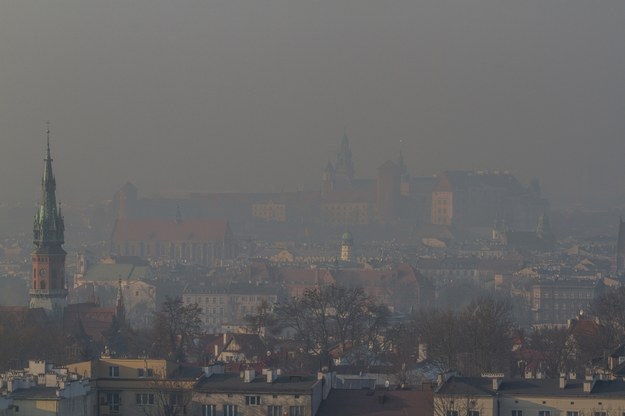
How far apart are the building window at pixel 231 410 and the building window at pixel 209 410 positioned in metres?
0.21

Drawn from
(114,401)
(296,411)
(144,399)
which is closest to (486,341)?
(144,399)

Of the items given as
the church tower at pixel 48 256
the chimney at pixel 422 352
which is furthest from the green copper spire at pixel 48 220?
the chimney at pixel 422 352

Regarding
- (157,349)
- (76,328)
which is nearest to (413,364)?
(157,349)

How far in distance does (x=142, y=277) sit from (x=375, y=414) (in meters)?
122

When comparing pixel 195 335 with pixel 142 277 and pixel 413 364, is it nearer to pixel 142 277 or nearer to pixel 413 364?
pixel 413 364

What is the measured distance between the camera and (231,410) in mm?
47031

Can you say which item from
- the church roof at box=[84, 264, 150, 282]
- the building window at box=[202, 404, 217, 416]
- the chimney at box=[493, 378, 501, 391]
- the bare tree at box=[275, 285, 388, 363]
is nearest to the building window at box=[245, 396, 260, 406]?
the building window at box=[202, 404, 217, 416]

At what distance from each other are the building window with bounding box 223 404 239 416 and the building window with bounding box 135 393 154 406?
1630 mm

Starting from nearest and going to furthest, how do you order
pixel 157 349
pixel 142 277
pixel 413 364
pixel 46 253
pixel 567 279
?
pixel 413 364 < pixel 157 349 < pixel 46 253 < pixel 567 279 < pixel 142 277

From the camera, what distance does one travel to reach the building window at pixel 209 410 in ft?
154

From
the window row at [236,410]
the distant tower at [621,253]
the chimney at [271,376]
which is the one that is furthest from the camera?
the distant tower at [621,253]

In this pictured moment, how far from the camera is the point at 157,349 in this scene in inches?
2980

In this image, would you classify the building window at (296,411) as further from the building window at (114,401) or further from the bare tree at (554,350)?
the bare tree at (554,350)

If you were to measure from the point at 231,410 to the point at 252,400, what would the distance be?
46cm
